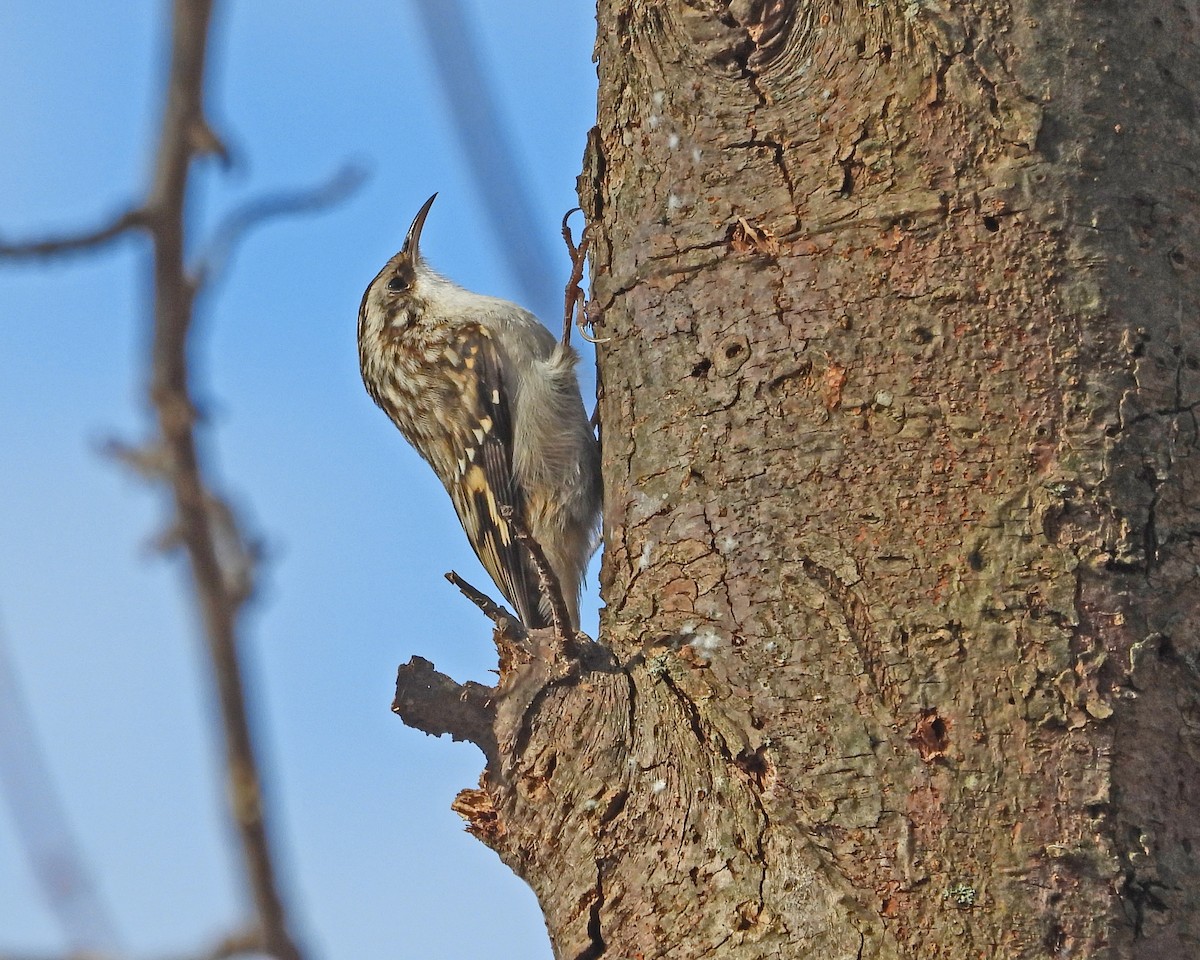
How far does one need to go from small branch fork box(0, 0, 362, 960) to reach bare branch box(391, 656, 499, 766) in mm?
1625

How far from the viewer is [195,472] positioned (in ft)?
2.28

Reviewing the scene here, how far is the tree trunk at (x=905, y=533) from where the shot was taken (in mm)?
2033

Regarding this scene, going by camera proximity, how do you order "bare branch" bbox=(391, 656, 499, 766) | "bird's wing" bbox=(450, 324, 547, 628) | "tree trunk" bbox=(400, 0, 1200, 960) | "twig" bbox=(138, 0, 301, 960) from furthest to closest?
"bird's wing" bbox=(450, 324, 547, 628), "bare branch" bbox=(391, 656, 499, 766), "tree trunk" bbox=(400, 0, 1200, 960), "twig" bbox=(138, 0, 301, 960)

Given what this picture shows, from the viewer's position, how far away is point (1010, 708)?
6.76 feet

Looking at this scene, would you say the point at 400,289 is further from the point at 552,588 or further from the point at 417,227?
the point at 552,588

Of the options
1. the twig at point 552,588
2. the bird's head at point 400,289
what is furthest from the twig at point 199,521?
the bird's head at point 400,289

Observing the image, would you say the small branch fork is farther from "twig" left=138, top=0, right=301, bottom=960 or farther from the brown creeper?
the brown creeper

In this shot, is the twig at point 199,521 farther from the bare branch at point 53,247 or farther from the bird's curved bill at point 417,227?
the bird's curved bill at point 417,227

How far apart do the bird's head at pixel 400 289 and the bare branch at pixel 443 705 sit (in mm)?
2529

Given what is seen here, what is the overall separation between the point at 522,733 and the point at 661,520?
43cm

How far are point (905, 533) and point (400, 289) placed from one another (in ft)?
10.0

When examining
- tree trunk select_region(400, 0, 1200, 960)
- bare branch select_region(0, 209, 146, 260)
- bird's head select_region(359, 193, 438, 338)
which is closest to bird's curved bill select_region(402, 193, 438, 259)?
bird's head select_region(359, 193, 438, 338)

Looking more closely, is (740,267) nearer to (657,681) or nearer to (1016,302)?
(1016,302)

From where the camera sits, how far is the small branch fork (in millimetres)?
680
